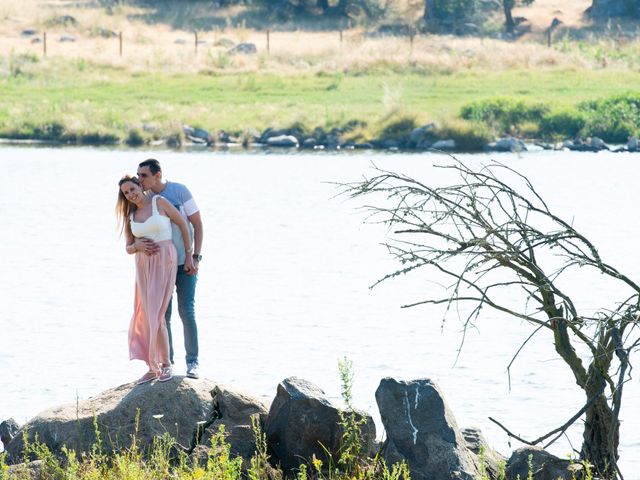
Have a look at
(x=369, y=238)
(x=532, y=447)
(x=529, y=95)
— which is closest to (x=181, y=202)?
(x=532, y=447)

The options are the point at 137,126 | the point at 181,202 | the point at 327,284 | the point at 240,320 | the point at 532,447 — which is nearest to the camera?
the point at 532,447

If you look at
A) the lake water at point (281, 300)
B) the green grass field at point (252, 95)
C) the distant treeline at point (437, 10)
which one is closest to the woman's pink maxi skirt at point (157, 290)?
the lake water at point (281, 300)

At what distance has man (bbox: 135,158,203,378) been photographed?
941 centimetres

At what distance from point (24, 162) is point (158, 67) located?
1587 cm

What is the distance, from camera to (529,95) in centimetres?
4059

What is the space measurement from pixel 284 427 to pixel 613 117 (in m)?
30.9

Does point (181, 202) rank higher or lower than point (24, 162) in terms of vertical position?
higher

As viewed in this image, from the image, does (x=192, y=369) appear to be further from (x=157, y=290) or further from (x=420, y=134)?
(x=420, y=134)

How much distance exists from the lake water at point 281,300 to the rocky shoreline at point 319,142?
3778 mm

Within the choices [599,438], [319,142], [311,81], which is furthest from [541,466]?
[311,81]

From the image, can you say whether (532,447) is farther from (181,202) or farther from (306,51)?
(306,51)

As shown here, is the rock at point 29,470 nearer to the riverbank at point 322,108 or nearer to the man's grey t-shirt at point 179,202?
the man's grey t-shirt at point 179,202

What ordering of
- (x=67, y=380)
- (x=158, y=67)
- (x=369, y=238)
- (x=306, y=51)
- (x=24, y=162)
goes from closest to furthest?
(x=67, y=380) → (x=369, y=238) → (x=24, y=162) → (x=158, y=67) → (x=306, y=51)

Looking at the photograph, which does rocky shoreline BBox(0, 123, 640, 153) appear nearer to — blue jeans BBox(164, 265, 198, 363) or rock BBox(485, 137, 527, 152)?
rock BBox(485, 137, 527, 152)
